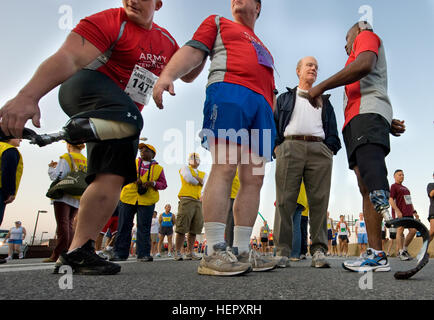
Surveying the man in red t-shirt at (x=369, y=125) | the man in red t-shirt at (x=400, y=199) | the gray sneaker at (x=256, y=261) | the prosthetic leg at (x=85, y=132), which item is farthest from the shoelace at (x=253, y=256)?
the man in red t-shirt at (x=400, y=199)

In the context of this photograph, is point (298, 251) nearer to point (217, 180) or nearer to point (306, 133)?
point (306, 133)

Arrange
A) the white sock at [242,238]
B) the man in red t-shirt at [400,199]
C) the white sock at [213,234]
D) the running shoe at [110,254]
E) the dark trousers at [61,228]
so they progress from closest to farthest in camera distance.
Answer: the white sock at [213,234] → the white sock at [242,238] → the dark trousers at [61,228] → the running shoe at [110,254] → the man in red t-shirt at [400,199]

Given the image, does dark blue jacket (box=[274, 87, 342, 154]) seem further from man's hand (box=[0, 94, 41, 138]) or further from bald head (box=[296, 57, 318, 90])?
man's hand (box=[0, 94, 41, 138])

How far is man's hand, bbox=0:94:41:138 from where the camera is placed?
4.11ft

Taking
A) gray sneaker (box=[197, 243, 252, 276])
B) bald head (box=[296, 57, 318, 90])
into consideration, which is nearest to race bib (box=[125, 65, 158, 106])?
gray sneaker (box=[197, 243, 252, 276])

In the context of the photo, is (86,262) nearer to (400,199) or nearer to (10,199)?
(10,199)

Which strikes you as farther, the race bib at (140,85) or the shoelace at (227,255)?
the race bib at (140,85)

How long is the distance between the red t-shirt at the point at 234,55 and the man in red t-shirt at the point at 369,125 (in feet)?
1.20

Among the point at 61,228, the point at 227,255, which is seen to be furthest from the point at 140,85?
the point at 61,228

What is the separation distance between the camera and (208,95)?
2.20 m

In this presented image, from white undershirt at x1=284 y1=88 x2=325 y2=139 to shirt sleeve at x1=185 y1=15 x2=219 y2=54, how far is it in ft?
4.76

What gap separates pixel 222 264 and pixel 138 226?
132 inches

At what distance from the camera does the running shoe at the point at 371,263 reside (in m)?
2.12

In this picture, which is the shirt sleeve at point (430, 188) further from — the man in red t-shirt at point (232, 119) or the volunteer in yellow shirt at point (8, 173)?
the volunteer in yellow shirt at point (8, 173)
